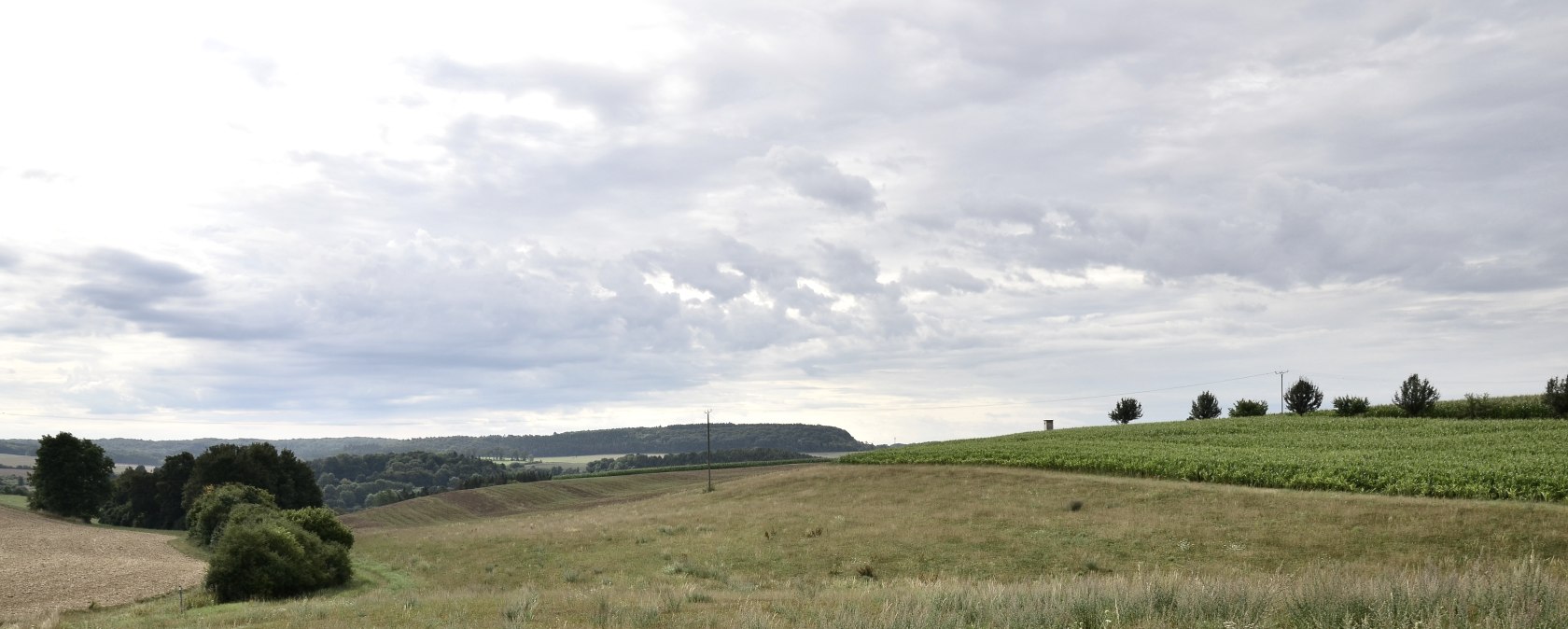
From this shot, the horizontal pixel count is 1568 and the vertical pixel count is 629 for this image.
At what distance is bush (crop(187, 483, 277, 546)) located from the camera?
64125 millimetres

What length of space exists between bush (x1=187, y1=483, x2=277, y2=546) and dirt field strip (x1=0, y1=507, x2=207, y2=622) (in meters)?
2.21

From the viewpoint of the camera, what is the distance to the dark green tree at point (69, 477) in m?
85.7

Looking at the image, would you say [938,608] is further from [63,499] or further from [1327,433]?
[63,499]

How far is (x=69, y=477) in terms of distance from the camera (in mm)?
86188

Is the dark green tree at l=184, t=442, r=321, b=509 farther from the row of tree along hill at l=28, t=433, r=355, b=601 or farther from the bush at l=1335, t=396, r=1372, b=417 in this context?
the bush at l=1335, t=396, r=1372, b=417

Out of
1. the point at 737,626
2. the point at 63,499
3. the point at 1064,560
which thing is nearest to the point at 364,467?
the point at 63,499

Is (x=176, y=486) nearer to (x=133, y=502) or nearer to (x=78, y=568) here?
(x=133, y=502)

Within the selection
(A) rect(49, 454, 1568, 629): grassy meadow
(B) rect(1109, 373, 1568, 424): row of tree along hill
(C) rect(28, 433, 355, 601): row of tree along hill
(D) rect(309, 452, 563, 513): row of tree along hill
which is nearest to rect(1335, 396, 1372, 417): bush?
(B) rect(1109, 373, 1568, 424): row of tree along hill

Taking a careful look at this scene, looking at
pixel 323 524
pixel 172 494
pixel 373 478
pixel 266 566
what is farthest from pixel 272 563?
pixel 373 478

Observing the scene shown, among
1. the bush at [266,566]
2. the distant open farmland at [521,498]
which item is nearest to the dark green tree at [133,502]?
the distant open farmland at [521,498]

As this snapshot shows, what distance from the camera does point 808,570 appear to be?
34344mm

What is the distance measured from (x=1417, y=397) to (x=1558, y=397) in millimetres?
9701

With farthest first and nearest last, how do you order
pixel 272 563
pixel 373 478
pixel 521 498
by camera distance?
1. pixel 373 478
2. pixel 521 498
3. pixel 272 563

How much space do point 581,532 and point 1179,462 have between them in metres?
32.2
